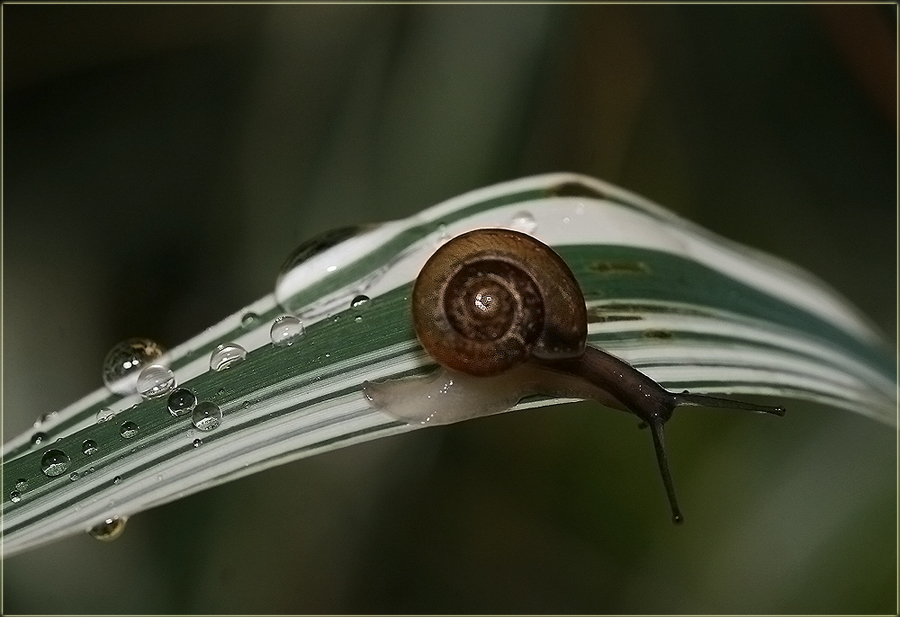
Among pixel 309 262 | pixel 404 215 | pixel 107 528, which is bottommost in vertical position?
pixel 107 528

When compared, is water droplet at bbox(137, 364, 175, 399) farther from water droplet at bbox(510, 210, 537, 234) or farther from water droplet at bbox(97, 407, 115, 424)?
water droplet at bbox(510, 210, 537, 234)

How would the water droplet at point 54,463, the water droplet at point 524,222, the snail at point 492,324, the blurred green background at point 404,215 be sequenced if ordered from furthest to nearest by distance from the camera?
the blurred green background at point 404,215
the water droplet at point 524,222
the snail at point 492,324
the water droplet at point 54,463

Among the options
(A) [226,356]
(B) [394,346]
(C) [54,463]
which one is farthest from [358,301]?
(C) [54,463]

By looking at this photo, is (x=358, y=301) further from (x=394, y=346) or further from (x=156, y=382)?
(x=156, y=382)

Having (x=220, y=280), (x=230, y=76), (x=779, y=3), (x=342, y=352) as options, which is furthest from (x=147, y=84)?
(x=779, y=3)

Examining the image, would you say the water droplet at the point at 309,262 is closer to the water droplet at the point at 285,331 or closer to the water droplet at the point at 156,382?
the water droplet at the point at 285,331

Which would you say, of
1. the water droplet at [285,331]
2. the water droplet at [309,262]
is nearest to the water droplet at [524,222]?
the water droplet at [309,262]
